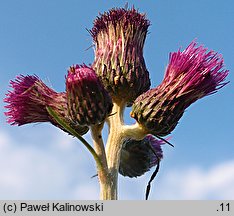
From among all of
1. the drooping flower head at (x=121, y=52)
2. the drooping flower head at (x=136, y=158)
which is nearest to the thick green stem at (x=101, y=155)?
the drooping flower head at (x=121, y=52)

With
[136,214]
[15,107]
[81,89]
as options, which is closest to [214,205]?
[136,214]

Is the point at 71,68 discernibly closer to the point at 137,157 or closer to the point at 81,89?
the point at 81,89

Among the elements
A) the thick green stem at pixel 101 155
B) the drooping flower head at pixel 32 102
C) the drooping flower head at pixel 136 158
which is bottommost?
the thick green stem at pixel 101 155

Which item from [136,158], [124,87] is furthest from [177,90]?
[136,158]

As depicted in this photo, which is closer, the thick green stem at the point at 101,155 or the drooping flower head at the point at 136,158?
the thick green stem at the point at 101,155

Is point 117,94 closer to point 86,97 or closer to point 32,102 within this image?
point 86,97

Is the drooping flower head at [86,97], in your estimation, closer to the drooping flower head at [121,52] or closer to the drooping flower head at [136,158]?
the drooping flower head at [121,52]
